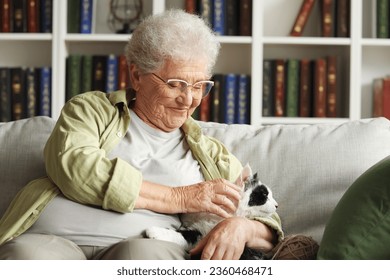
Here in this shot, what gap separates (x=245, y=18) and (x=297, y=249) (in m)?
1.91

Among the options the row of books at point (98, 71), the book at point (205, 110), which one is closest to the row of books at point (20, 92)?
the row of books at point (98, 71)

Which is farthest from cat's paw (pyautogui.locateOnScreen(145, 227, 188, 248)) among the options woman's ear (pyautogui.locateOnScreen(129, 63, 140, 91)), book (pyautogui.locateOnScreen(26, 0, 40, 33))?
book (pyautogui.locateOnScreen(26, 0, 40, 33))

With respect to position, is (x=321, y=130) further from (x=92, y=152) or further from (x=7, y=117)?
(x=7, y=117)

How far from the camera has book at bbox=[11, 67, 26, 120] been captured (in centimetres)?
343

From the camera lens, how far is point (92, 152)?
175cm

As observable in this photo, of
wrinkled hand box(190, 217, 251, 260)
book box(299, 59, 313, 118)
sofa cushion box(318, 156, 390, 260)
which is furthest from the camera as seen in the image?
book box(299, 59, 313, 118)

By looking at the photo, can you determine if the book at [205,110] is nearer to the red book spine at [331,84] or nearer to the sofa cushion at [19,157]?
the red book spine at [331,84]

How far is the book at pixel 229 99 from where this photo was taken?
3428mm

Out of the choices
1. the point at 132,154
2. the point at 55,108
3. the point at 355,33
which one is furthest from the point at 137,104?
the point at 355,33

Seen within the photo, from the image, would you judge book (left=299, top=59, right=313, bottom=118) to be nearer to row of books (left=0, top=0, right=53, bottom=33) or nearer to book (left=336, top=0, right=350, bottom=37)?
book (left=336, top=0, right=350, bottom=37)

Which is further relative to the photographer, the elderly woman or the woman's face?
the woman's face

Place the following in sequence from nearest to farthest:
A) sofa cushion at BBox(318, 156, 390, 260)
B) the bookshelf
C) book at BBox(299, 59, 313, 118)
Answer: sofa cushion at BBox(318, 156, 390, 260) → the bookshelf → book at BBox(299, 59, 313, 118)

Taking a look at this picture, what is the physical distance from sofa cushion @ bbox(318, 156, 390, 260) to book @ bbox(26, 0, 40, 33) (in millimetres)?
2232

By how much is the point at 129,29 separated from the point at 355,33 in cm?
105
